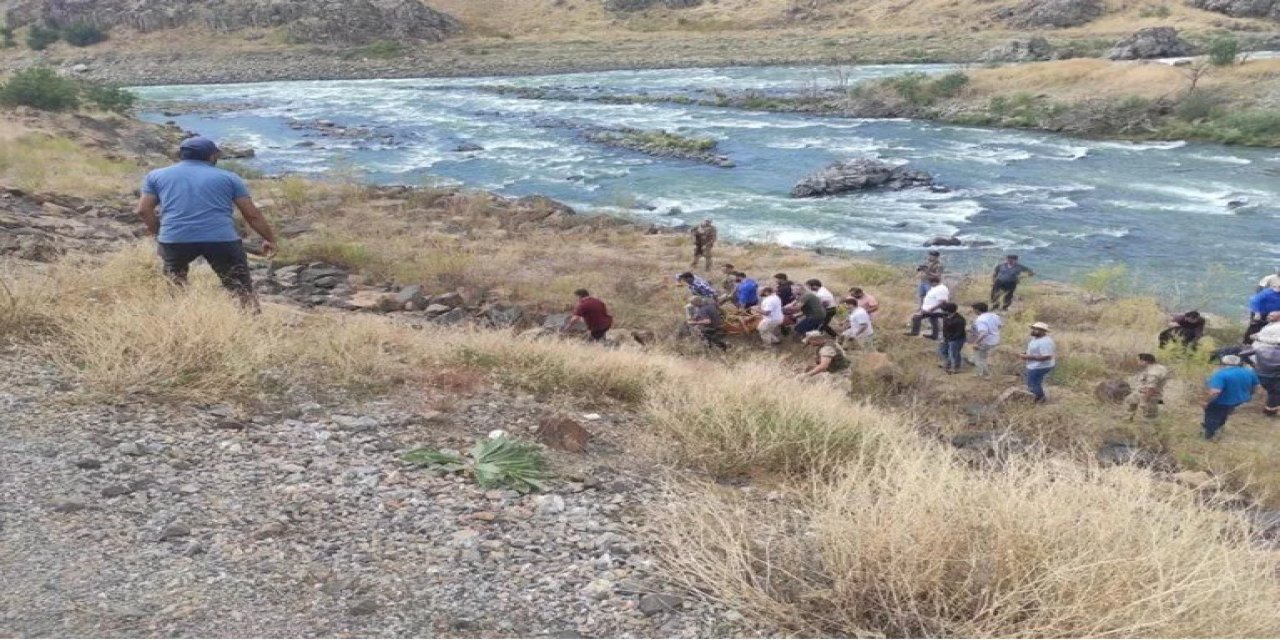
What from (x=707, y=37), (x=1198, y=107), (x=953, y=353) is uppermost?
(x=707, y=37)

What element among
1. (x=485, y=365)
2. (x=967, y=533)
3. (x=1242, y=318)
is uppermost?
(x=967, y=533)

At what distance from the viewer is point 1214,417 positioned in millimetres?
9945

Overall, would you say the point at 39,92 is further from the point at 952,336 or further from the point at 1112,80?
the point at 1112,80

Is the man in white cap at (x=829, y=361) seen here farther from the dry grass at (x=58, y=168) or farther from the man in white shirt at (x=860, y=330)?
the dry grass at (x=58, y=168)

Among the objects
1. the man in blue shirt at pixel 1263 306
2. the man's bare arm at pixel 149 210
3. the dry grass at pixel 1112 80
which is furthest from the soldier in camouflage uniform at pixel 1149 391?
the dry grass at pixel 1112 80

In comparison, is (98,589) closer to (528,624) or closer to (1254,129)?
(528,624)

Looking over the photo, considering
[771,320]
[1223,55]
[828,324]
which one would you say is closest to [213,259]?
[771,320]

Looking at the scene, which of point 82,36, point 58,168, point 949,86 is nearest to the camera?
point 58,168

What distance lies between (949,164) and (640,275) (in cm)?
1956

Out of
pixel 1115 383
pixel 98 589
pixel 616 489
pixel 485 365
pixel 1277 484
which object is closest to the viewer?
pixel 98 589

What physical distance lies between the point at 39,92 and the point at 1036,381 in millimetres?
34996

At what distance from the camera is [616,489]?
511 cm

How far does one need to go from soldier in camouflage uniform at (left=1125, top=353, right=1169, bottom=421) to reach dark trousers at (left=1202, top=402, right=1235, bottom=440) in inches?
21.1

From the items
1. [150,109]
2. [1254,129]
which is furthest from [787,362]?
[150,109]
